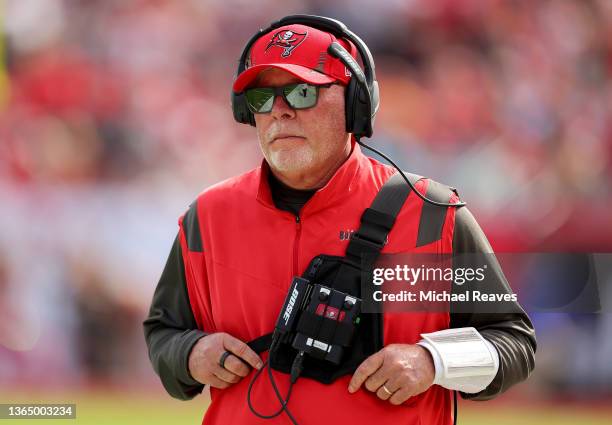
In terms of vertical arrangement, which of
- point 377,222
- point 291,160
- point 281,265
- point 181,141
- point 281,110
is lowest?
point 181,141

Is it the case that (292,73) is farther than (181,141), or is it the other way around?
(181,141)

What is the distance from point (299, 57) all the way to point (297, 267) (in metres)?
0.45

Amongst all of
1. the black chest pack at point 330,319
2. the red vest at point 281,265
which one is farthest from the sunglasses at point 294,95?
the black chest pack at point 330,319

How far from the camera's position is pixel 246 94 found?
176 centimetres

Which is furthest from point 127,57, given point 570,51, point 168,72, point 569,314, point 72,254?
point 569,314

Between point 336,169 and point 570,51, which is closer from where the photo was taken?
point 336,169

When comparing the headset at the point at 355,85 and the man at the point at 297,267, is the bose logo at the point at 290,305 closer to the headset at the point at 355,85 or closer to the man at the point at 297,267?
the man at the point at 297,267

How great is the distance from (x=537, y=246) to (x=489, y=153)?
556 mm

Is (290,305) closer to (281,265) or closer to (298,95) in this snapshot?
(281,265)

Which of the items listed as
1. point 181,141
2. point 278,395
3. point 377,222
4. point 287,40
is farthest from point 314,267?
point 181,141

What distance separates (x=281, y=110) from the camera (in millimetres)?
→ 1691

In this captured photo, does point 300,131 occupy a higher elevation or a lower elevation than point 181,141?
higher

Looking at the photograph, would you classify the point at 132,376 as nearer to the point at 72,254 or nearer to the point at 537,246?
the point at 72,254

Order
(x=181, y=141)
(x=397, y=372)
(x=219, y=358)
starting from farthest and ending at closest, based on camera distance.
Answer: (x=181, y=141) → (x=219, y=358) → (x=397, y=372)
